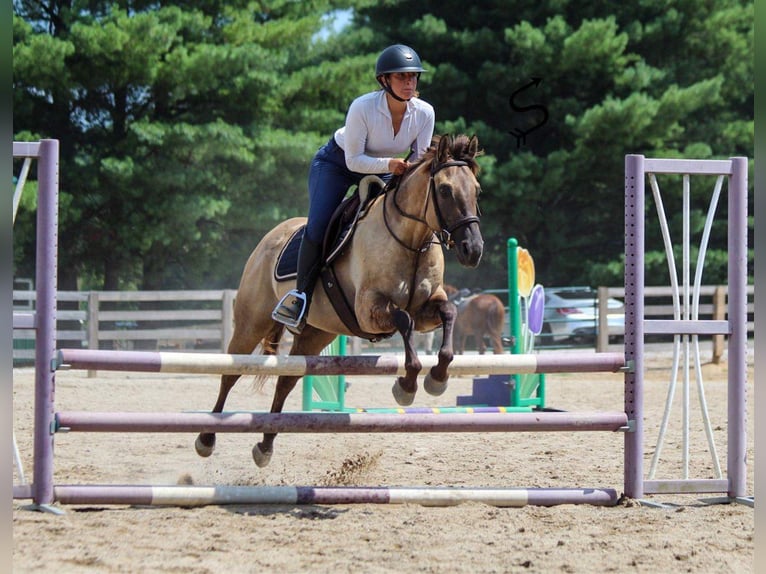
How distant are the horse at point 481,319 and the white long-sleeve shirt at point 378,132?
40.2 feet

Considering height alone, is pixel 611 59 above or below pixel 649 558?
above

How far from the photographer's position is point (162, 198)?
19.5m

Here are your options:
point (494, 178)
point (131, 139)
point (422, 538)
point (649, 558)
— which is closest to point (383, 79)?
point (422, 538)

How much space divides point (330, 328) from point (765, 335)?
3.69 meters

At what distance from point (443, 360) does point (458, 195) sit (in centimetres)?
82

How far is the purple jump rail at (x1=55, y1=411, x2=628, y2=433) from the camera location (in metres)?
4.55

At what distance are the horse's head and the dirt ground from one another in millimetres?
1310

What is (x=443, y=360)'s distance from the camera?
4.67m

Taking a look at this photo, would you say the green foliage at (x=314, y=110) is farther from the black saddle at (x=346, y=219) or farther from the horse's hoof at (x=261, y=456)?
the black saddle at (x=346, y=219)

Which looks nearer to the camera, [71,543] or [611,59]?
[71,543]

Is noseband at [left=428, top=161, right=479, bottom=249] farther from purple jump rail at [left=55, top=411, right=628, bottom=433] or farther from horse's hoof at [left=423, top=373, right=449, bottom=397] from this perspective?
purple jump rail at [left=55, top=411, right=628, bottom=433]

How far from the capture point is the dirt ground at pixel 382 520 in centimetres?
369

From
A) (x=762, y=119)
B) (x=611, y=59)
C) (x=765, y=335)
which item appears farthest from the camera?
(x=611, y=59)

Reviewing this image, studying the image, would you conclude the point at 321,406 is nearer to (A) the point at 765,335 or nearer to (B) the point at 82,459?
(B) the point at 82,459
